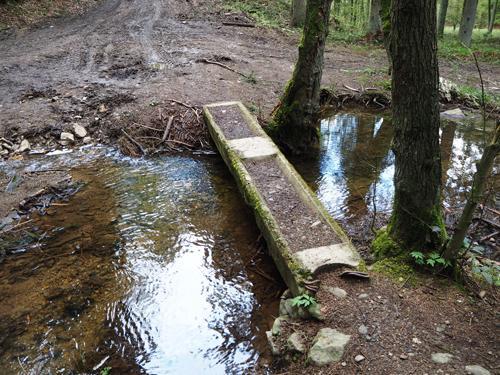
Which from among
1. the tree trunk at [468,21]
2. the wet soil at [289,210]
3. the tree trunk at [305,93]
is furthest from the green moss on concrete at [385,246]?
the tree trunk at [468,21]

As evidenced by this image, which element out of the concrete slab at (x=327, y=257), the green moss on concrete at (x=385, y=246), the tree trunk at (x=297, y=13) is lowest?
the concrete slab at (x=327, y=257)

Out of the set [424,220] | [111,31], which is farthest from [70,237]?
[111,31]

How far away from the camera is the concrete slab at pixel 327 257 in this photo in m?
4.25

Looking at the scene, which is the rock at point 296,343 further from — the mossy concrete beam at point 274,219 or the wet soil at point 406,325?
the mossy concrete beam at point 274,219

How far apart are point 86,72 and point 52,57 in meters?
1.96

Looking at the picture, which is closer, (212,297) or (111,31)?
(212,297)

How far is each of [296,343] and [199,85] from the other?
8.02 meters

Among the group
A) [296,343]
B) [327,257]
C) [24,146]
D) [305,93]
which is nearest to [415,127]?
[327,257]

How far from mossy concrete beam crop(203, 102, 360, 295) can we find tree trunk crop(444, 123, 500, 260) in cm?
94

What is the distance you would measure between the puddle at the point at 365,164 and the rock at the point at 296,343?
250cm

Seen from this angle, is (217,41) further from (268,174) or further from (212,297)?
(212,297)

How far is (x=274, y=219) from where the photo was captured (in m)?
5.06

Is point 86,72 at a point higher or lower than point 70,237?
higher

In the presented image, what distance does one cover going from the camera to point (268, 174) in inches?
245
